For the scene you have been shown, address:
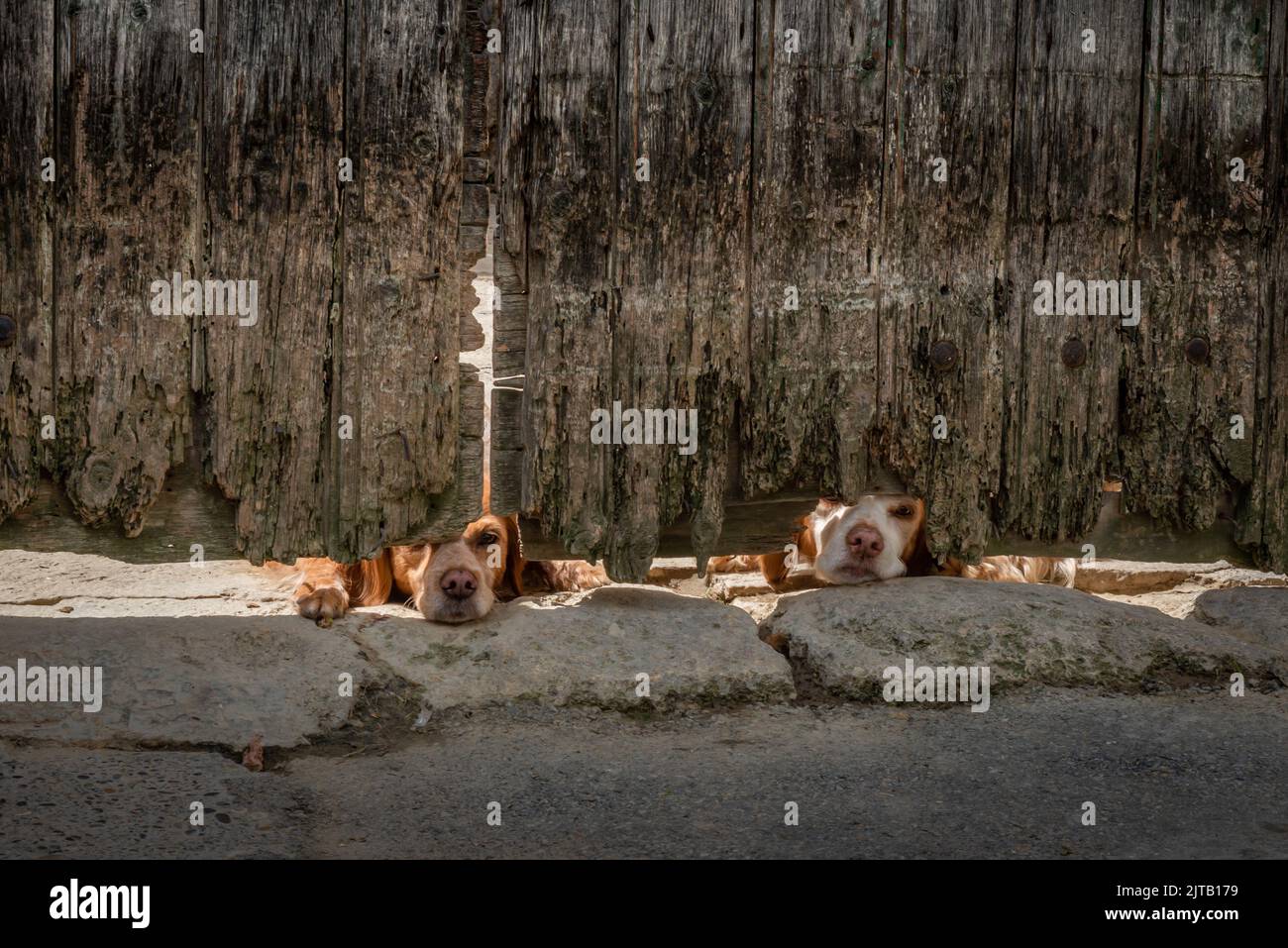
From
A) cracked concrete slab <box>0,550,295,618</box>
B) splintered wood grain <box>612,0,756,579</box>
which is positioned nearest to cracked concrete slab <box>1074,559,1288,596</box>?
splintered wood grain <box>612,0,756,579</box>

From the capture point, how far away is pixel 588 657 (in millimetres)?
4035

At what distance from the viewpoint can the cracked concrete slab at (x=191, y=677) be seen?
358 cm

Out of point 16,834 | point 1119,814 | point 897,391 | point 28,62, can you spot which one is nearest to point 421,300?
point 28,62

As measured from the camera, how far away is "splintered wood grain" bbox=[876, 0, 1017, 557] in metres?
4.12

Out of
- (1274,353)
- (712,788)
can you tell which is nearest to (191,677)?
(712,788)

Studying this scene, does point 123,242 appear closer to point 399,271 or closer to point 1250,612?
point 399,271

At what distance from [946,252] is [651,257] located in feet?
3.02

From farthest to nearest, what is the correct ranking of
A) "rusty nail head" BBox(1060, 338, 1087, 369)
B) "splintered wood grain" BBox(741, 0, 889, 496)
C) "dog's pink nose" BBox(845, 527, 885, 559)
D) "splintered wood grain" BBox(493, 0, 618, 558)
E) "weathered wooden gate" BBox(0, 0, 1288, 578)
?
"dog's pink nose" BBox(845, 527, 885, 559), "rusty nail head" BBox(1060, 338, 1087, 369), "splintered wood grain" BBox(741, 0, 889, 496), "splintered wood grain" BBox(493, 0, 618, 558), "weathered wooden gate" BBox(0, 0, 1288, 578)

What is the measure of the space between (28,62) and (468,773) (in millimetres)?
2269

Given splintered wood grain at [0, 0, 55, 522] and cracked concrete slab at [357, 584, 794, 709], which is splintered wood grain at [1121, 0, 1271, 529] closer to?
cracked concrete slab at [357, 584, 794, 709]

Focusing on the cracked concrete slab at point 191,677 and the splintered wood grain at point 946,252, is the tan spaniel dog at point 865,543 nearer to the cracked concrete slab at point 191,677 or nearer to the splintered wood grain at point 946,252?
the splintered wood grain at point 946,252

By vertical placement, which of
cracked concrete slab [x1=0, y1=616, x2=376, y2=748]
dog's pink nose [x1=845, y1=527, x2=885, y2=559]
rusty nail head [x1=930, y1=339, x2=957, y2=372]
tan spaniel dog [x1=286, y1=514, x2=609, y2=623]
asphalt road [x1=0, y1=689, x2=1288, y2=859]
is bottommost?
asphalt road [x1=0, y1=689, x2=1288, y2=859]

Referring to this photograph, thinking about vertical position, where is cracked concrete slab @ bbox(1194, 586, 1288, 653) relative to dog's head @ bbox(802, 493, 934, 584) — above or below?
below

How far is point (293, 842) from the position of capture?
297cm
